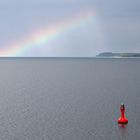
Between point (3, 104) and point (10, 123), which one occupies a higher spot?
point (3, 104)

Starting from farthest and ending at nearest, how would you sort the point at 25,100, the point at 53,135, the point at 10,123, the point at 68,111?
the point at 25,100, the point at 68,111, the point at 10,123, the point at 53,135

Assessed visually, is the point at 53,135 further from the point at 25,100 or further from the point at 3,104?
the point at 25,100

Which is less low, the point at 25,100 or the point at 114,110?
the point at 25,100

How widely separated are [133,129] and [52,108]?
10.2 m

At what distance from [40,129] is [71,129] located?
1.90 meters

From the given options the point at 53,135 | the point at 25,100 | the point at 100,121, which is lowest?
the point at 53,135

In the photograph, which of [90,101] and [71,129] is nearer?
[71,129]

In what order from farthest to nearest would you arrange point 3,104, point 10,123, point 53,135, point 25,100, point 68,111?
point 25,100, point 3,104, point 68,111, point 10,123, point 53,135

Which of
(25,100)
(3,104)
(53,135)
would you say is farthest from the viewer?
(25,100)

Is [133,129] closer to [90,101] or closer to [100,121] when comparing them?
[100,121]

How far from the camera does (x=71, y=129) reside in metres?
27.7

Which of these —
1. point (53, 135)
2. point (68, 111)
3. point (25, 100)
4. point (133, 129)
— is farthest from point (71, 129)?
point (25, 100)

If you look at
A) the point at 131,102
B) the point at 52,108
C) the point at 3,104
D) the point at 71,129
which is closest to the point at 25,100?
the point at 3,104

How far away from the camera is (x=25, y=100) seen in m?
42.3
